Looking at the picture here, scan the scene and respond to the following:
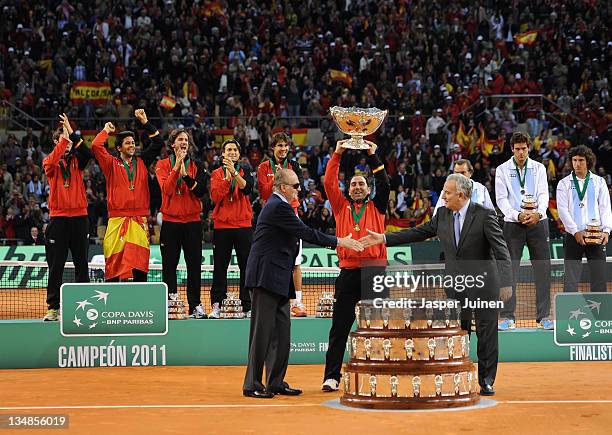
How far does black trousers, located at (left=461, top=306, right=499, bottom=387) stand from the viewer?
33.5 ft

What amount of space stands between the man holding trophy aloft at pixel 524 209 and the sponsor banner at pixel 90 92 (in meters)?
17.4

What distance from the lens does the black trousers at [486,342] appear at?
1021 centimetres

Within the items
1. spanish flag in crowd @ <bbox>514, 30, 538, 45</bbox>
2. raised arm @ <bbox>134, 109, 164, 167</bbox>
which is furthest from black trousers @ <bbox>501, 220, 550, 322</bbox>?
spanish flag in crowd @ <bbox>514, 30, 538, 45</bbox>

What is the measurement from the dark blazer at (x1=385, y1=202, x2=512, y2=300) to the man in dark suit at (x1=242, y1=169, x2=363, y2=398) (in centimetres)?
103

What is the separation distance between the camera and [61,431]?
8.48 meters

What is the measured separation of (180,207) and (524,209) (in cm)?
420

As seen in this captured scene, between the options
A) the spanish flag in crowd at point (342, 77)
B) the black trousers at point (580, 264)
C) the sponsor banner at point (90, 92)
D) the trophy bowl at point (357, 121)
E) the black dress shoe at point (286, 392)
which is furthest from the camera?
the spanish flag in crowd at point (342, 77)

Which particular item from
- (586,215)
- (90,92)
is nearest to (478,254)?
(586,215)

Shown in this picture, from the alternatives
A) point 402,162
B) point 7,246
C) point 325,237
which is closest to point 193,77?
point 402,162

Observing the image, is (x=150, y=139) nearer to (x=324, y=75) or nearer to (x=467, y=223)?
(x=467, y=223)

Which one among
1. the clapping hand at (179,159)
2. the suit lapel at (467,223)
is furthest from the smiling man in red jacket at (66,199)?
the suit lapel at (467,223)

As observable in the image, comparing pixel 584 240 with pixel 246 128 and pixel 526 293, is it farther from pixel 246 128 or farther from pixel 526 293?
pixel 246 128

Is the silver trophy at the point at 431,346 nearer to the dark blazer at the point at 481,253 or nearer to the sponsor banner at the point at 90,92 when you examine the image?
the dark blazer at the point at 481,253

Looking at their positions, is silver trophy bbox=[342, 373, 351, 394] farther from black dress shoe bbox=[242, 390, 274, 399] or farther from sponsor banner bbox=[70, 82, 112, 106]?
sponsor banner bbox=[70, 82, 112, 106]
